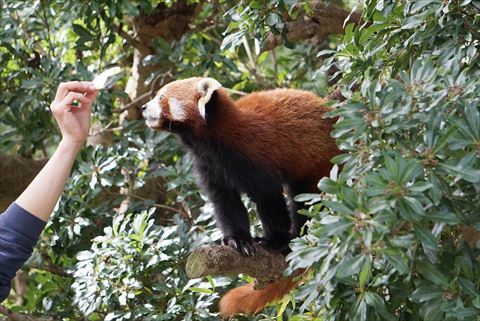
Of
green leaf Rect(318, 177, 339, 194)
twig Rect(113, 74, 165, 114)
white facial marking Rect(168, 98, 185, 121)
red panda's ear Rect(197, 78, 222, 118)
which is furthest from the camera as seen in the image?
twig Rect(113, 74, 165, 114)

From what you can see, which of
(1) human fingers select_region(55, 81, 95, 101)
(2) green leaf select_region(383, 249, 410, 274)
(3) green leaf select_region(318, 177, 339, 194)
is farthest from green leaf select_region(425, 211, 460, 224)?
(1) human fingers select_region(55, 81, 95, 101)

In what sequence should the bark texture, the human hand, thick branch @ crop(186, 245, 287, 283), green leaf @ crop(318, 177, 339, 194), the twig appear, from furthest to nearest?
the bark texture, the twig, thick branch @ crop(186, 245, 287, 283), the human hand, green leaf @ crop(318, 177, 339, 194)

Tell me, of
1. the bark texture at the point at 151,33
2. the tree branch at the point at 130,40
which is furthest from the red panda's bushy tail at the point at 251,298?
the tree branch at the point at 130,40

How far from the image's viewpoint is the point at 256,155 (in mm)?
3605

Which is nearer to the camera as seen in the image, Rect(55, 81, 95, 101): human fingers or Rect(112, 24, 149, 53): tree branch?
Rect(55, 81, 95, 101): human fingers

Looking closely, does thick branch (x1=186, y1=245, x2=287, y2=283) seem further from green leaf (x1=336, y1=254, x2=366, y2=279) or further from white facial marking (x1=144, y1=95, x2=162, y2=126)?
green leaf (x1=336, y1=254, x2=366, y2=279)

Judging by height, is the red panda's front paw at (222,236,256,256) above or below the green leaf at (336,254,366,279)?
below

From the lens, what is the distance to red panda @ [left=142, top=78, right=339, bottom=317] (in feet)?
11.7

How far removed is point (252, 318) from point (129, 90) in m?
2.26

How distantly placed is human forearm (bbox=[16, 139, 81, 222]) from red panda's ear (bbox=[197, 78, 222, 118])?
50.2 inches

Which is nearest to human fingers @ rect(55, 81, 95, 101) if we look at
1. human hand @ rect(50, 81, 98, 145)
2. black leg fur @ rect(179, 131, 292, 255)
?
human hand @ rect(50, 81, 98, 145)

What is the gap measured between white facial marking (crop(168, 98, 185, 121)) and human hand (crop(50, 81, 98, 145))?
1.20m

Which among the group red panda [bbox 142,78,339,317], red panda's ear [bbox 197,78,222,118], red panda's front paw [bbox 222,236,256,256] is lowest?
red panda's front paw [bbox 222,236,256,256]

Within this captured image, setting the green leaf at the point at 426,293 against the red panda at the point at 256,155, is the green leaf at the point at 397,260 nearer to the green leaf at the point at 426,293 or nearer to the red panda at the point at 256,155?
the green leaf at the point at 426,293
